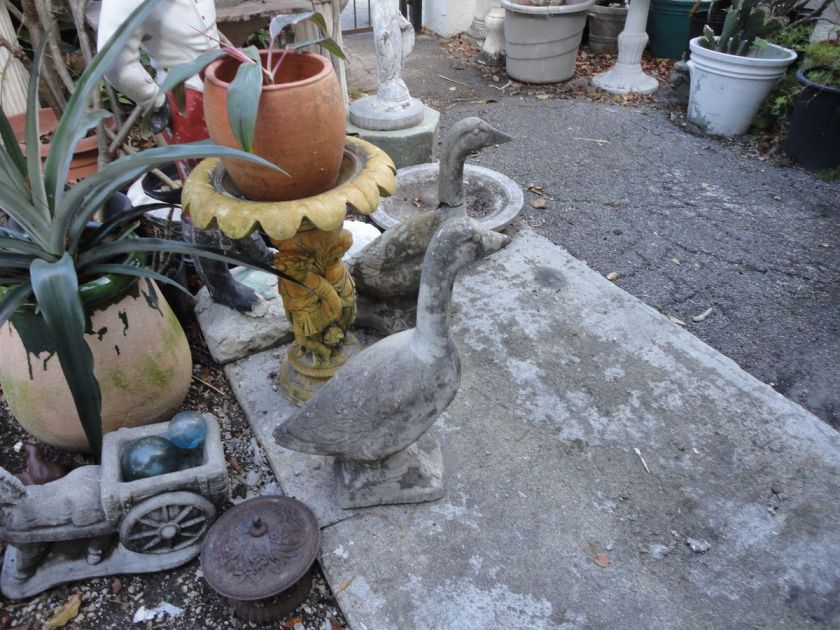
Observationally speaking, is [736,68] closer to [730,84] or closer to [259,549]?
[730,84]

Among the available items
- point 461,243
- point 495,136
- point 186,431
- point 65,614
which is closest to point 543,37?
point 495,136

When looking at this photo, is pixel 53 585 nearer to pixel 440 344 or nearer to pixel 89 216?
pixel 89 216

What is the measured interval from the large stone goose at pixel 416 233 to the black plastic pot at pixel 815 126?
2.93m

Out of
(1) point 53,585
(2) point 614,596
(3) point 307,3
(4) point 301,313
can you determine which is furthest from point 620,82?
(1) point 53,585

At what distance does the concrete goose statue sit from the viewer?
160 cm

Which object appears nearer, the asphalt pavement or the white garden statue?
the asphalt pavement

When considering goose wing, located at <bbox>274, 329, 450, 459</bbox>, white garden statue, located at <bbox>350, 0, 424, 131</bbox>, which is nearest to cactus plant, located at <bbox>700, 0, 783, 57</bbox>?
white garden statue, located at <bbox>350, 0, 424, 131</bbox>

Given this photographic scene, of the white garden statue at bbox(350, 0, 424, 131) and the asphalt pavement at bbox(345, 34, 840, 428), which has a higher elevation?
the white garden statue at bbox(350, 0, 424, 131)

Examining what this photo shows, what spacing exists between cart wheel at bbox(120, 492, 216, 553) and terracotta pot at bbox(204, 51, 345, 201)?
938mm

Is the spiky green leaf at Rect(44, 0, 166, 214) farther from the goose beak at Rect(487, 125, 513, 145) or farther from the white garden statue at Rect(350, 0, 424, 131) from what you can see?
the white garden statue at Rect(350, 0, 424, 131)

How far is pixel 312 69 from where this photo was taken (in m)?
1.98

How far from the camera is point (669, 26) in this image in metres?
6.11

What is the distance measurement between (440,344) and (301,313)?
2.17ft

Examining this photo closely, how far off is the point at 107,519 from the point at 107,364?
50 centimetres
